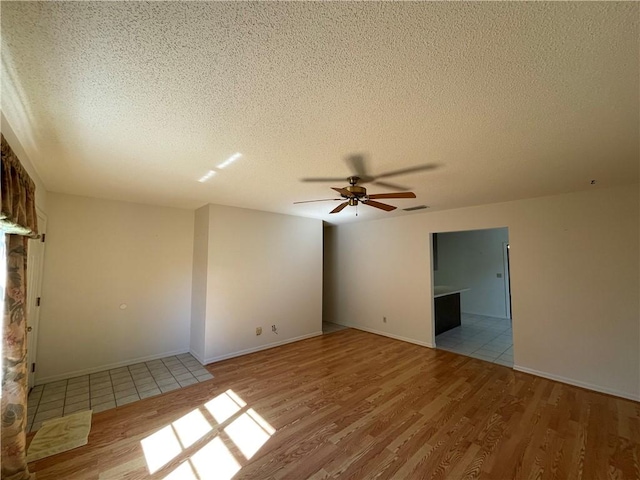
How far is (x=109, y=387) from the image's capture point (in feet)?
10.3

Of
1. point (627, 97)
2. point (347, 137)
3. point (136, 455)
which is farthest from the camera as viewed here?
point (136, 455)

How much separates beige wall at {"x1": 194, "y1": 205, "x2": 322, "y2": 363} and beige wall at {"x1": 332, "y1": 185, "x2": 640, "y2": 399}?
220cm

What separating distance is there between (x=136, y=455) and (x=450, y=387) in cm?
325

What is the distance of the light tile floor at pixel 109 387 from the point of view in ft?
8.81

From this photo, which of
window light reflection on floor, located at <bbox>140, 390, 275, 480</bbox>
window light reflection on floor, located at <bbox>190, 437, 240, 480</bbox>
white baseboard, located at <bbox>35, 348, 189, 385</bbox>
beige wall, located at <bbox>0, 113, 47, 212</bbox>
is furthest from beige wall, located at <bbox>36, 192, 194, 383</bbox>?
window light reflection on floor, located at <bbox>190, 437, 240, 480</bbox>

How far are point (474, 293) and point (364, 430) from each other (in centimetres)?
635

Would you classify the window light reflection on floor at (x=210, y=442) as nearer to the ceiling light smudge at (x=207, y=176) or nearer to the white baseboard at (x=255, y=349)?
the white baseboard at (x=255, y=349)

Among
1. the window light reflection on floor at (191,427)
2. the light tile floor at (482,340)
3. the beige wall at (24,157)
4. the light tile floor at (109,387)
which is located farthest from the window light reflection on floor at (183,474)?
the light tile floor at (482,340)

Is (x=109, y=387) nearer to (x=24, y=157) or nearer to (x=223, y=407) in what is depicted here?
(x=223, y=407)

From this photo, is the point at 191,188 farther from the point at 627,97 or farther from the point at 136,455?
the point at 627,97

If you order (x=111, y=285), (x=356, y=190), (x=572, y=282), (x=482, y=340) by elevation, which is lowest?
(x=482, y=340)

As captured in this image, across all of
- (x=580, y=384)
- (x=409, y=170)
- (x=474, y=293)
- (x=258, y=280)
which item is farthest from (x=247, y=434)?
(x=474, y=293)

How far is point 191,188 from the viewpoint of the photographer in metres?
3.19

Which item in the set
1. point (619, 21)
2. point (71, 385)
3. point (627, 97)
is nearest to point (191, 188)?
point (71, 385)
